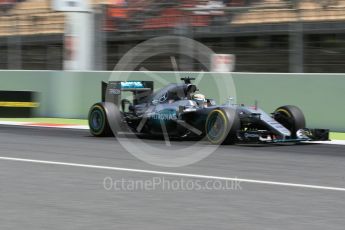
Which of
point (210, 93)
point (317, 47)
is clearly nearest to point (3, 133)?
point (210, 93)

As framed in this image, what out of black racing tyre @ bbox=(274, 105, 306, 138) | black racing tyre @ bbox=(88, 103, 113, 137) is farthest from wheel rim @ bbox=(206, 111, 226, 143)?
black racing tyre @ bbox=(88, 103, 113, 137)

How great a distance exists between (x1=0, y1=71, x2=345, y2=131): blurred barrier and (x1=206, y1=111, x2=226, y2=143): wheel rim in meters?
2.56

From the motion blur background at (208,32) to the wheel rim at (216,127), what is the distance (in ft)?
12.5

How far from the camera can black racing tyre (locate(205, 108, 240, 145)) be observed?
10.7 m

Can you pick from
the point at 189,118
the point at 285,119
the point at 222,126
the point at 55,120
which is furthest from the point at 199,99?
the point at 55,120

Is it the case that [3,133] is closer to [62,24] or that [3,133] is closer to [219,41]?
[219,41]

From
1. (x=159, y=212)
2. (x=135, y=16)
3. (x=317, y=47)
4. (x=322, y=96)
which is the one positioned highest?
(x=135, y=16)

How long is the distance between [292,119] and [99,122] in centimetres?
351

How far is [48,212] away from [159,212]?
0.91 metres

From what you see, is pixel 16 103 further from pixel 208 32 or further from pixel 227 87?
pixel 227 87

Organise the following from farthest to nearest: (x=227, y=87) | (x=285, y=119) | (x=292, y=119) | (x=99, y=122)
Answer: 1. (x=227, y=87)
2. (x=99, y=122)
3. (x=285, y=119)
4. (x=292, y=119)

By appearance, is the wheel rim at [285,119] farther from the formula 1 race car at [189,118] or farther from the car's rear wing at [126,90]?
the car's rear wing at [126,90]

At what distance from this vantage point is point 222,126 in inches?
424

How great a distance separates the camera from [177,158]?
31.5ft
